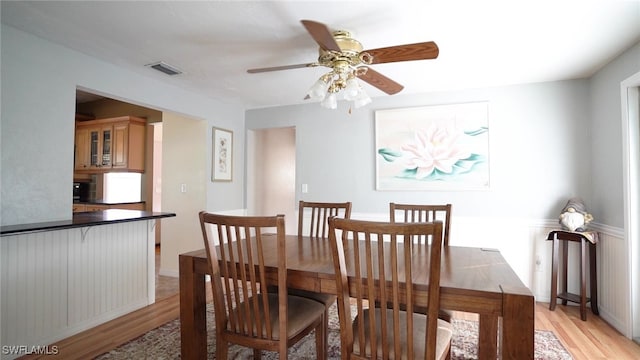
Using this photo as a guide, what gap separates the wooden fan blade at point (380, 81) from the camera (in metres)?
2.08

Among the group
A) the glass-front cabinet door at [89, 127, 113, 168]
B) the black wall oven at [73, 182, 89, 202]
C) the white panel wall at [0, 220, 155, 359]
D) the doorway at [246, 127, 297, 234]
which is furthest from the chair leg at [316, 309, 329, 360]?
the black wall oven at [73, 182, 89, 202]

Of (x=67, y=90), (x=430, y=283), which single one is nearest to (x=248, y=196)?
(x=67, y=90)

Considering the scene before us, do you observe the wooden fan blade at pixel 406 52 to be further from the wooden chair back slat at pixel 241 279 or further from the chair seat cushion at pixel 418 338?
the chair seat cushion at pixel 418 338

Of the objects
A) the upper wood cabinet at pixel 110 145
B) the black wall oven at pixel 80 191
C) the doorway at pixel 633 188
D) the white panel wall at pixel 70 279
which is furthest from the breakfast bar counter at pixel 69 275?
the doorway at pixel 633 188

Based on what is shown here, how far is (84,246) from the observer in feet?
8.19

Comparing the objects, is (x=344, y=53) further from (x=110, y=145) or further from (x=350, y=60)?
(x=110, y=145)

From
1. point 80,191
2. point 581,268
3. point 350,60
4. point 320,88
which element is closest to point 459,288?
point 320,88

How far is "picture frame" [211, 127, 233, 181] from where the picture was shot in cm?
388

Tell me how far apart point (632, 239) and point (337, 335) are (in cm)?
238

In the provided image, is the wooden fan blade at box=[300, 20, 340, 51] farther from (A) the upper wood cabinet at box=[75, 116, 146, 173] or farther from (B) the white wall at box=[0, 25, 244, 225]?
(A) the upper wood cabinet at box=[75, 116, 146, 173]

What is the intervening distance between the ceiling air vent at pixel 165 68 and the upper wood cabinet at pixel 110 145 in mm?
2367

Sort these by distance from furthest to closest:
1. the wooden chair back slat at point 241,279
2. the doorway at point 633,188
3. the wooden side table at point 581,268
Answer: the wooden side table at point 581,268 → the doorway at point 633,188 → the wooden chair back slat at point 241,279

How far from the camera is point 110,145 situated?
487 centimetres

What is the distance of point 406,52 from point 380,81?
41 centimetres
